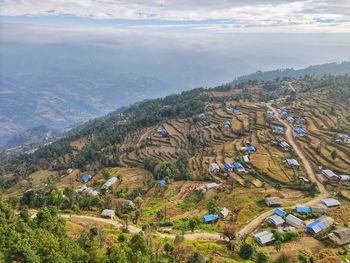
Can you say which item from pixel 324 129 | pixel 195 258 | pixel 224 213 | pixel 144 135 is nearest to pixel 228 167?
pixel 224 213

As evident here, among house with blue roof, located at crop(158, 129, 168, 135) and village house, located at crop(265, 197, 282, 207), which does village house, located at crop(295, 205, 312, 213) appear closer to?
village house, located at crop(265, 197, 282, 207)

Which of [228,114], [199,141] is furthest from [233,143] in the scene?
[228,114]

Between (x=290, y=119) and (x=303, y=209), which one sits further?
(x=290, y=119)

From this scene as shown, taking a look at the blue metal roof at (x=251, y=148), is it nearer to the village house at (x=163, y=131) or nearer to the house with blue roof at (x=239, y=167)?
the house with blue roof at (x=239, y=167)

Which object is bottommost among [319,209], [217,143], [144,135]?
[144,135]

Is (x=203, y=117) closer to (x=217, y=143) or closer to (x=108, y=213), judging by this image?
(x=217, y=143)

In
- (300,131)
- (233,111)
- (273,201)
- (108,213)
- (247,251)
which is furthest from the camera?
(233,111)

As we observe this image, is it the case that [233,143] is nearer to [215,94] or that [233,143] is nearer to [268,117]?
[268,117]
